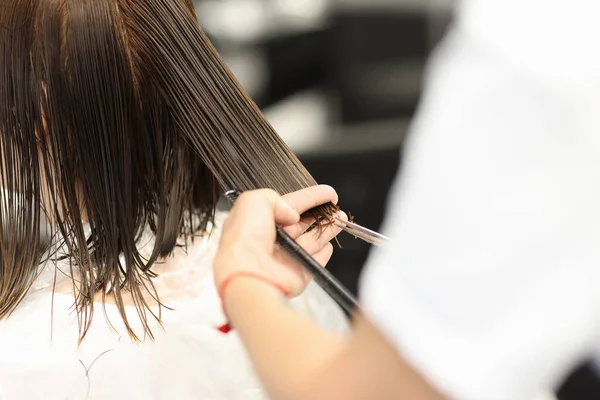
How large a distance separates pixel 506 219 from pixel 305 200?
0.38m

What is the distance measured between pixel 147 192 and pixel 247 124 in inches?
7.4

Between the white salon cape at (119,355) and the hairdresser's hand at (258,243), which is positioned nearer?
the hairdresser's hand at (258,243)

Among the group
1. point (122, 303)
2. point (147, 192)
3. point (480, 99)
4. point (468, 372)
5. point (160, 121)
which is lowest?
point (122, 303)

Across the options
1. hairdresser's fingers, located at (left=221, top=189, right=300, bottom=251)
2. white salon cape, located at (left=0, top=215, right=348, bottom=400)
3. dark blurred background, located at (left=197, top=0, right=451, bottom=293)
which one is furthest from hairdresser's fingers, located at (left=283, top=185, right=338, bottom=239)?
dark blurred background, located at (left=197, top=0, right=451, bottom=293)

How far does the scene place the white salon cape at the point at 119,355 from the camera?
2.90ft

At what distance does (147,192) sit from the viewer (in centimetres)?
91

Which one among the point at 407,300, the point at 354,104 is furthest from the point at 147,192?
the point at 354,104

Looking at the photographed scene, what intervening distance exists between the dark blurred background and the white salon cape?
0.62m

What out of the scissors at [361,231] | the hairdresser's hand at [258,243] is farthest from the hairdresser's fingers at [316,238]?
the hairdresser's hand at [258,243]

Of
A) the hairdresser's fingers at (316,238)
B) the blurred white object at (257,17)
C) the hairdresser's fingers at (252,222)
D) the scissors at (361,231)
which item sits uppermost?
the hairdresser's fingers at (252,222)

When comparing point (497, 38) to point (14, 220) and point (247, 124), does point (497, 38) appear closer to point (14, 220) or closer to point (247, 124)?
point (247, 124)

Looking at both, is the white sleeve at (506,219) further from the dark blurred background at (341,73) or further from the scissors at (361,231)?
the dark blurred background at (341,73)

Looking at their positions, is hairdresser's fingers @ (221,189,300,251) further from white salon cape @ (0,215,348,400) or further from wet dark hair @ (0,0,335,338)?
white salon cape @ (0,215,348,400)

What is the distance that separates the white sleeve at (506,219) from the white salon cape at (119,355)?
566 mm
